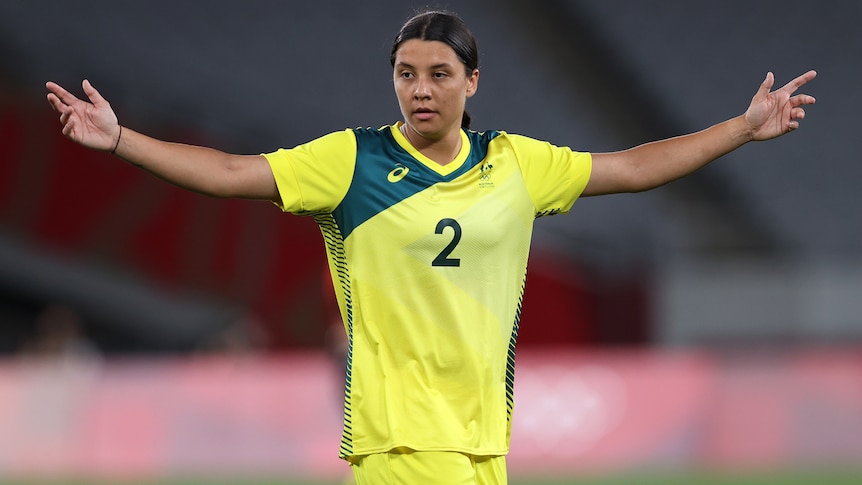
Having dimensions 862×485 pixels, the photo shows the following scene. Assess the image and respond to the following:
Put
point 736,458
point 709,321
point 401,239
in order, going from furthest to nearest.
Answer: point 709,321, point 736,458, point 401,239

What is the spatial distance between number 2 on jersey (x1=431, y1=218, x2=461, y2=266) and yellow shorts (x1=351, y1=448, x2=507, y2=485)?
1.85ft

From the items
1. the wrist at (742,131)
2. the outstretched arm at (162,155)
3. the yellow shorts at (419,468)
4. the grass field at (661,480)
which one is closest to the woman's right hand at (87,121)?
the outstretched arm at (162,155)

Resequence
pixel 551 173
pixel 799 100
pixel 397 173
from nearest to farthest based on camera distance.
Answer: pixel 397 173 → pixel 551 173 → pixel 799 100

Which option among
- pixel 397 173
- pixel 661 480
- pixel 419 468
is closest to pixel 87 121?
pixel 397 173

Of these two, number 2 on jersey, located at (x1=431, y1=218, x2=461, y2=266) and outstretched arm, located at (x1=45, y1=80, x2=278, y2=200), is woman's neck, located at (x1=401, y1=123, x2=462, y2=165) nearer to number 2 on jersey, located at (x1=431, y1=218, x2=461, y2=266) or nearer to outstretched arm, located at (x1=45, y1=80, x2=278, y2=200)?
number 2 on jersey, located at (x1=431, y1=218, x2=461, y2=266)

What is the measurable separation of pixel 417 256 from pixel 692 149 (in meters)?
1.03

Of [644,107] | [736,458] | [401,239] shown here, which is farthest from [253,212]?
[401,239]

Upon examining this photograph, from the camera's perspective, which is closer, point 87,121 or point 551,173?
point 87,121

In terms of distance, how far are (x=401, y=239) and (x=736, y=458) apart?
386 inches

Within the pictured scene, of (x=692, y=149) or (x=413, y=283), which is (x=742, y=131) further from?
(x=413, y=283)

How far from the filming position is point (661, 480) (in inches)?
495

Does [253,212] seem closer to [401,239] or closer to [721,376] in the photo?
[721,376]

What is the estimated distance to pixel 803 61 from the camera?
18.8 meters

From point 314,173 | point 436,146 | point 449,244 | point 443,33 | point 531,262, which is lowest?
point 449,244
